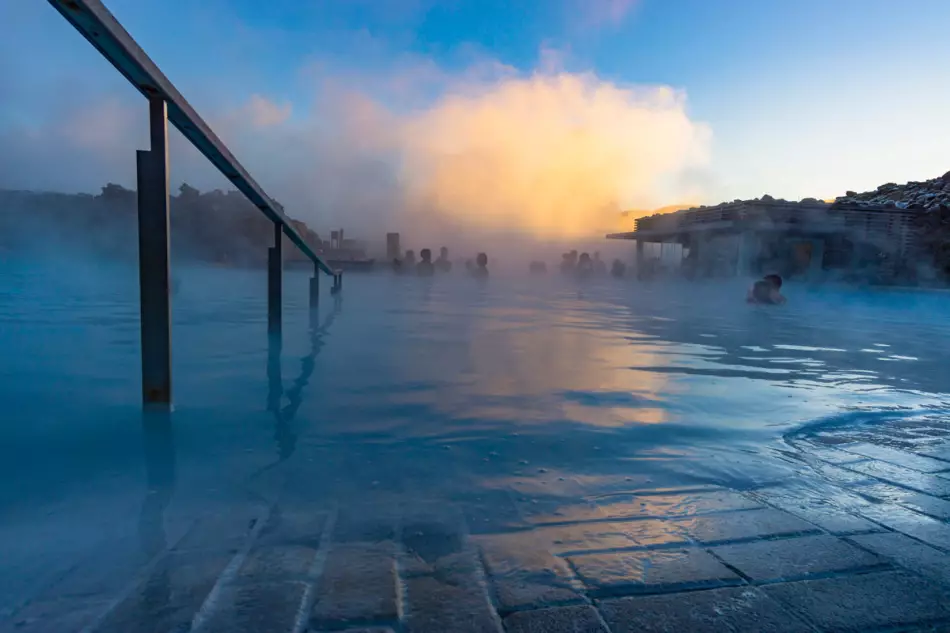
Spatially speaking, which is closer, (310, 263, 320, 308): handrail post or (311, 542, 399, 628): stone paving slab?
(311, 542, 399, 628): stone paving slab

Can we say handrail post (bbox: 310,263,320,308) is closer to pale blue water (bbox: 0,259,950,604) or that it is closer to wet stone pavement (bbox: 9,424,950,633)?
pale blue water (bbox: 0,259,950,604)

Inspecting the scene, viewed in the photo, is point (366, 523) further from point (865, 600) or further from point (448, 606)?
point (865, 600)

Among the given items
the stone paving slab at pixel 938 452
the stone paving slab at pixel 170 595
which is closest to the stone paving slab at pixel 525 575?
the stone paving slab at pixel 170 595

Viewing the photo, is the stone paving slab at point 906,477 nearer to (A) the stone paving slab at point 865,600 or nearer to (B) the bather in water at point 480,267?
(A) the stone paving slab at point 865,600

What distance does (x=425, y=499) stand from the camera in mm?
2203

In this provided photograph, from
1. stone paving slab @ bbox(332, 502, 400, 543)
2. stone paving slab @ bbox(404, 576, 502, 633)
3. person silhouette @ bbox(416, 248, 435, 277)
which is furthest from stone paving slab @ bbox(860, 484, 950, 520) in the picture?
person silhouette @ bbox(416, 248, 435, 277)

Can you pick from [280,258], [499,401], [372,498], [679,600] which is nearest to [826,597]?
[679,600]

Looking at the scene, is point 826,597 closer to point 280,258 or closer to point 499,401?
point 499,401

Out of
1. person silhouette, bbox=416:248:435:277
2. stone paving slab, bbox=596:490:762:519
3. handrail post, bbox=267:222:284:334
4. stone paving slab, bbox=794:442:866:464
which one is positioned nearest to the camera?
stone paving slab, bbox=596:490:762:519

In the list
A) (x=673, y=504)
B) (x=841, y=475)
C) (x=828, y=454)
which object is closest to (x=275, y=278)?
(x=673, y=504)

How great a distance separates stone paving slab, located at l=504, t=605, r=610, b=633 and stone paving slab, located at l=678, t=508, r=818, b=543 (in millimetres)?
645

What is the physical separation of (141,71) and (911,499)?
4.10m

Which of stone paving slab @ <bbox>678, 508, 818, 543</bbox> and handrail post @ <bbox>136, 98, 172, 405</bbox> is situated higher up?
handrail post @ <bbox>136, 98, 172, 405</bbox>

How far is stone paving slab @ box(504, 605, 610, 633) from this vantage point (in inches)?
52.1
